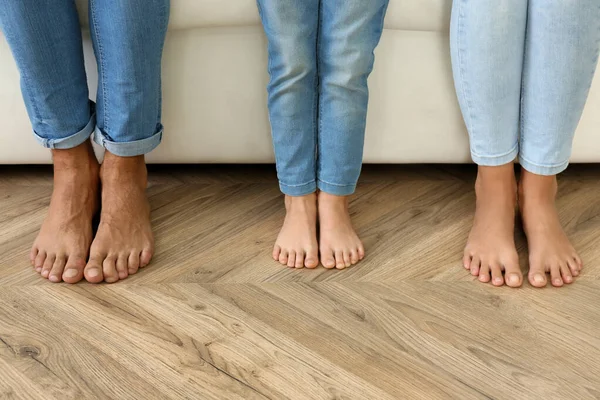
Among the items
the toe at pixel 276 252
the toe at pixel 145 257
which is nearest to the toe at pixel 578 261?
the toe at pixel 276 252

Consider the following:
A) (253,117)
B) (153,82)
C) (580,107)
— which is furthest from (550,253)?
(153,82)

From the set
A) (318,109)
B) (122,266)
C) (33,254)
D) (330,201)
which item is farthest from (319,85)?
(33,254)

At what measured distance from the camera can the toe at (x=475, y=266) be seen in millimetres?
1087

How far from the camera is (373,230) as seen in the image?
1227 mm

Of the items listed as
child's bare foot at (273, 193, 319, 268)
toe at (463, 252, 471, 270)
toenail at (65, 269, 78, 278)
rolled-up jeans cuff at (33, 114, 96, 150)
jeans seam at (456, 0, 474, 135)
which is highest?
jeans seam at (456, 0, 474, 135)

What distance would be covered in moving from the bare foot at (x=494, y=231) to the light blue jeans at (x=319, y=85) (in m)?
0.21

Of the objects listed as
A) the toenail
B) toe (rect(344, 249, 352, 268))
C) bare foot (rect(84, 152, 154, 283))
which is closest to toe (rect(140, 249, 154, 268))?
bare foot (rect(84, 152, 154, 283))

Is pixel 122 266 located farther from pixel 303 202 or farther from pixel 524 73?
pixel 524 73

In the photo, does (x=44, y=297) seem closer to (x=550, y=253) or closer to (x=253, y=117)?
(x=253, y=117)

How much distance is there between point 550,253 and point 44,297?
765mm

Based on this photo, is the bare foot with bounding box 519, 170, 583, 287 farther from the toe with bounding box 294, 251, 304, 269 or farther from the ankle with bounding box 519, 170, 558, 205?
the toe with bounding box 294, 251, 304, 269

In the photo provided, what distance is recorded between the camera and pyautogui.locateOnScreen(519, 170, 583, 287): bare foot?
3.51ft

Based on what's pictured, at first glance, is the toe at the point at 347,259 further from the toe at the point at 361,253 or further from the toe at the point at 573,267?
the toe at the point at 573,267

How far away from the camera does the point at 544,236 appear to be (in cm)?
111
